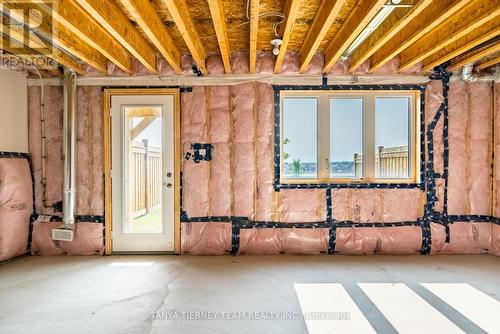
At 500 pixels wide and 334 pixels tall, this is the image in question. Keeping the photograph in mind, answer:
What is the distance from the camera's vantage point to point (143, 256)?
4.04 meters

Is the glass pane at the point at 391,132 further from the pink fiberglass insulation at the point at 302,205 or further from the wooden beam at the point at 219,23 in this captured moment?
the wooden beam at the point at 219,23

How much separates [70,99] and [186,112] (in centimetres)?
151

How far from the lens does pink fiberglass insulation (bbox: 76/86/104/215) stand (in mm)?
4133

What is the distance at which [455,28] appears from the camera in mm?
3014

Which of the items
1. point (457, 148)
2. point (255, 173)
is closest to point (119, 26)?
point (255, 173)

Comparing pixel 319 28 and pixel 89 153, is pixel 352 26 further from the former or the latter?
pixel 89 153

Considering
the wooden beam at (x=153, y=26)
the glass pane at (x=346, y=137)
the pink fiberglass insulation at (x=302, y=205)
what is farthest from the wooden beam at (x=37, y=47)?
the glass pane at (x=346, y=137)

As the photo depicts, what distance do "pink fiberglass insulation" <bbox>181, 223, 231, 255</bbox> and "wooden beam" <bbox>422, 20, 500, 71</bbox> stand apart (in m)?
3.40

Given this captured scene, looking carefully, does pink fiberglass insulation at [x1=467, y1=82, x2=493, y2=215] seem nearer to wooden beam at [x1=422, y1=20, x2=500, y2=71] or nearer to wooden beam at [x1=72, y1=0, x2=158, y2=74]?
wooden beam at [x1=422, y1=20, x2=500, y2=71]

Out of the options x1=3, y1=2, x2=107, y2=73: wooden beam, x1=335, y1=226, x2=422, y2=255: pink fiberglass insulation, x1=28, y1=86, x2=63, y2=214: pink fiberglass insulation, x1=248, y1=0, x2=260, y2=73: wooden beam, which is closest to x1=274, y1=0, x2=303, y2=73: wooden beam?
x1=248, y1=0, x2=260, y2=73: wooden beam

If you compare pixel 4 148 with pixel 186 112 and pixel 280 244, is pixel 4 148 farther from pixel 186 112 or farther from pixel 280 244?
pixel 280 244

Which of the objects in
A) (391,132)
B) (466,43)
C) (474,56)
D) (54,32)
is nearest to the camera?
(54,32)

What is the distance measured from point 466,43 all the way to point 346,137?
1680 mm

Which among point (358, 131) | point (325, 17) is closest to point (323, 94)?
point (358, 131)
